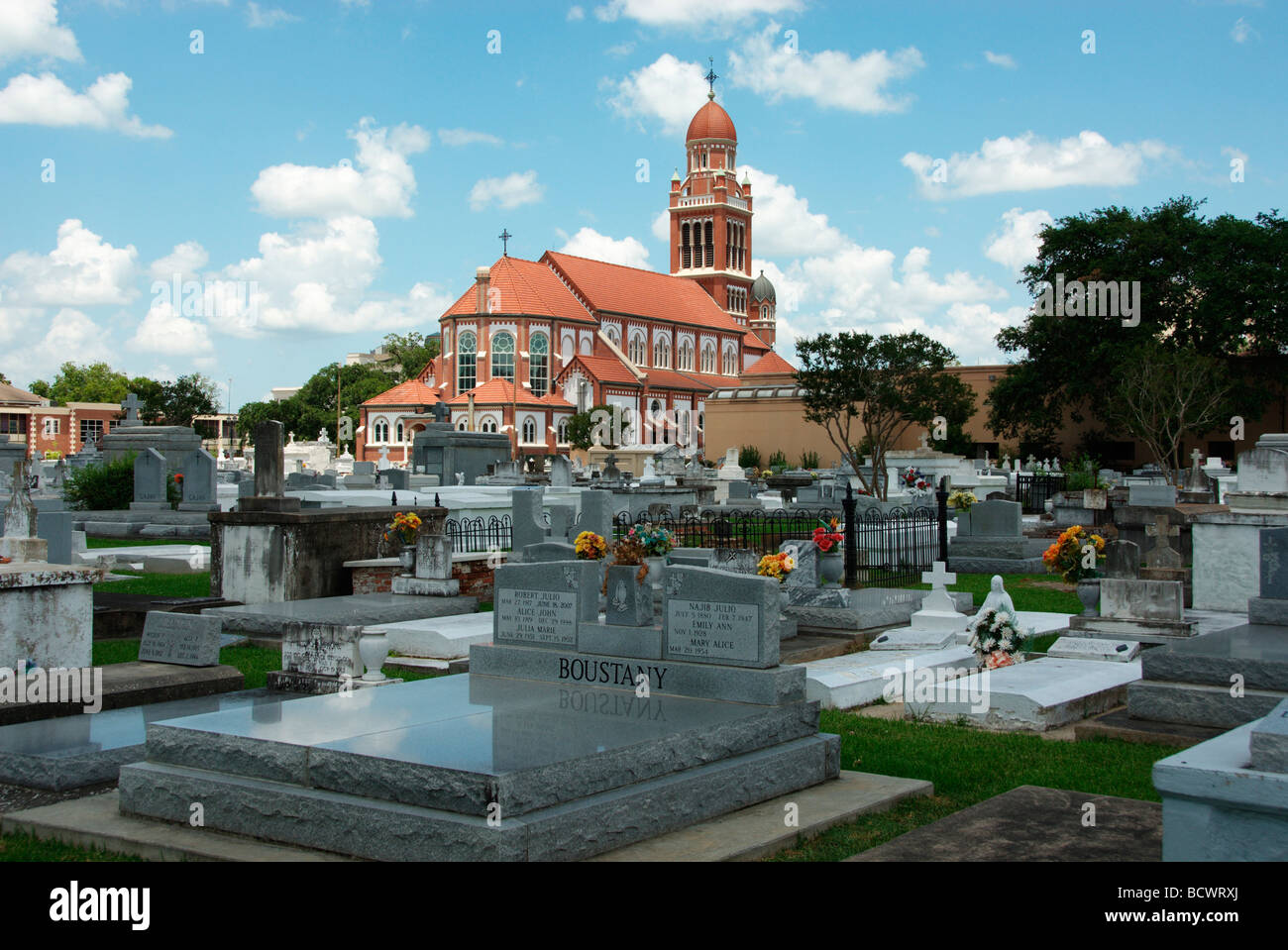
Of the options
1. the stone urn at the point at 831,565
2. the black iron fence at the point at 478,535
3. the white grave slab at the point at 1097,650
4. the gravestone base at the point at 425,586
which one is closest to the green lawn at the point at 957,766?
the white grave slab at the point at 1097,650

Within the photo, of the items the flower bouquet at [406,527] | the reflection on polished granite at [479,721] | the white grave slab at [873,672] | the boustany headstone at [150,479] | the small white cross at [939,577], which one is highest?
the boustany headstone at [150,479]

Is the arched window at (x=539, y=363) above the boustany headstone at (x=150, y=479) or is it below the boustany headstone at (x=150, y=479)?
above

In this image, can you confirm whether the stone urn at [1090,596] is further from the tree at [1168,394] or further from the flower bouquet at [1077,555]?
the tree at [1168,394]

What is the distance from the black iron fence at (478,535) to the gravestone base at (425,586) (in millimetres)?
3457

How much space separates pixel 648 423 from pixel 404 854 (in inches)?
2995

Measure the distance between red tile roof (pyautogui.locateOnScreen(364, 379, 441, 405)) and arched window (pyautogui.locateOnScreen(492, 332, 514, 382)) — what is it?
4349 mm

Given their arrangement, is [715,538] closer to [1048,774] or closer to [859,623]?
[859,623]

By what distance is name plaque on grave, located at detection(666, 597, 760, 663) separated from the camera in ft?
22.1

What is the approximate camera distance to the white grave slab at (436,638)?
11023 mm

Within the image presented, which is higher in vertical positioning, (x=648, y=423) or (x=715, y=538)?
(x=648, y=423)

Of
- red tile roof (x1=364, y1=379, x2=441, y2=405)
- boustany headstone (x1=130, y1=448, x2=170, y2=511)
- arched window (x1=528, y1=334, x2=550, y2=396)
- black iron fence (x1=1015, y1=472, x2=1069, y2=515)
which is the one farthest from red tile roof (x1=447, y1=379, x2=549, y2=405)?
boustany headstone (x1=130, y1=448, x2=170, y2=511)

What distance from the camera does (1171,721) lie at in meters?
7.76

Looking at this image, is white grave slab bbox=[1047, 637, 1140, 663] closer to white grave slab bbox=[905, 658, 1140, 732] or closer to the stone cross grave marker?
white grave slab bbox=[905, 658, 1140, 732]
